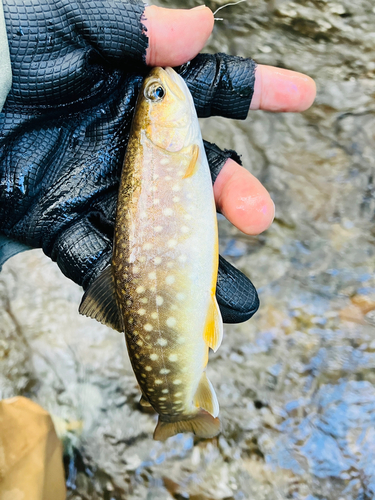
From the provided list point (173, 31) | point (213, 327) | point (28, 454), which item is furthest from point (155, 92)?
point (28, 454)

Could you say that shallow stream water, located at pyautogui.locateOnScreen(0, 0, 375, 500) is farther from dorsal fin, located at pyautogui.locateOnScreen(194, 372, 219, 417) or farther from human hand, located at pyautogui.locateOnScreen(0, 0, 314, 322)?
dorsal fin, located at pyautogui.locateOnScreen(194, 372, 219, 417)

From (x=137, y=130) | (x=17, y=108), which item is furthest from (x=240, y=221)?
(x=17, y=108)

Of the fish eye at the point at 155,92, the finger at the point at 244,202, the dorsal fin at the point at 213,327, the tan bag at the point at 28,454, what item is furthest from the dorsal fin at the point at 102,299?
the tan bag at the point at 28,454

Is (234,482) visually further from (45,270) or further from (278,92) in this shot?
(278,92)

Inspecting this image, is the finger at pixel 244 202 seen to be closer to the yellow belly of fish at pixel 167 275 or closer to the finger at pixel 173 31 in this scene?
the yellow belly of fish at pixel 167 275

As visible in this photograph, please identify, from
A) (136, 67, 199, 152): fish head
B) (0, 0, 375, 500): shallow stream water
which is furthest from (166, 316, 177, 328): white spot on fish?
(0, 0, 375, 500): shallow stream water

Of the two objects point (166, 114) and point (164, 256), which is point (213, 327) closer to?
point (164, 256)
